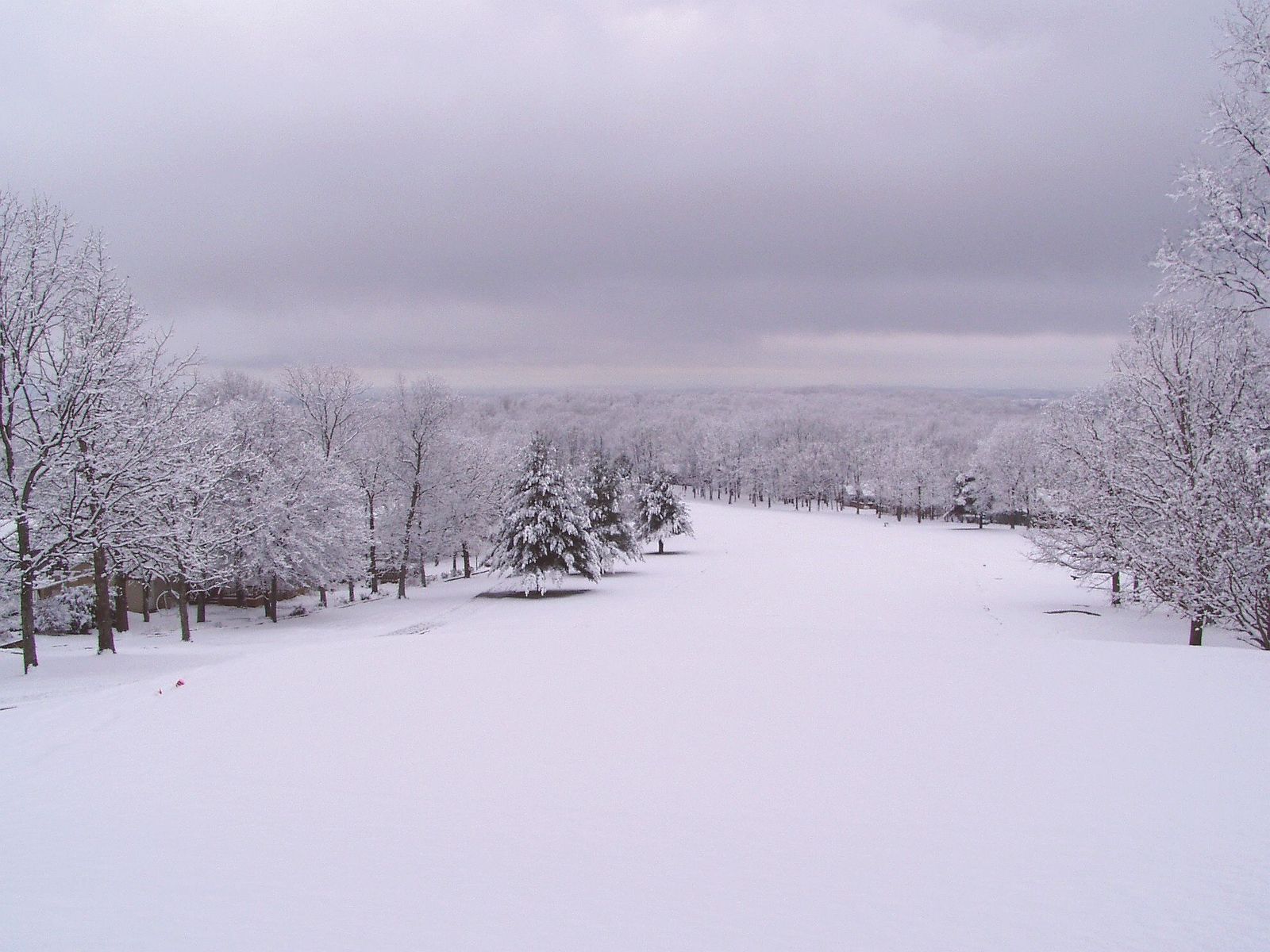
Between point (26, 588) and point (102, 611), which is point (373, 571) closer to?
point (102, 611)

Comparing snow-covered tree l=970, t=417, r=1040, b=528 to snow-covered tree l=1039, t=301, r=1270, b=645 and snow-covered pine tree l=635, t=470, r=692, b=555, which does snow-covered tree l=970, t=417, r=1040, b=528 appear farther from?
snow-covered tree l=1039, t=301, r=1270, b=645

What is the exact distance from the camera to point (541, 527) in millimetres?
28859

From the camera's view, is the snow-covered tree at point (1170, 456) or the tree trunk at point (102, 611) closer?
the snow-covered tree at point (1170, 456)

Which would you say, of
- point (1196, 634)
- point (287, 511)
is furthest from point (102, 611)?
point (1196, 634)

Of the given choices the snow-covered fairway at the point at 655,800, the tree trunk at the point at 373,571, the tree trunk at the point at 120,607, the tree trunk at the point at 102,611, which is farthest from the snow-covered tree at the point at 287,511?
the snow-covered fairway at the point at 655,800

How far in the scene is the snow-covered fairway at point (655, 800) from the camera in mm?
4988

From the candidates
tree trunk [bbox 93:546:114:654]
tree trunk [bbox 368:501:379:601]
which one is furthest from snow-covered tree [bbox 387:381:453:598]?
tree trunk [bbox 93:546:114:654]

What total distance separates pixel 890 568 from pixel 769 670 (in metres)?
29.2

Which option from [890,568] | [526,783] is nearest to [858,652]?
[526,783]

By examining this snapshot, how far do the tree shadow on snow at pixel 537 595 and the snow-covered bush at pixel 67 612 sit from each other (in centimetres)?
1353

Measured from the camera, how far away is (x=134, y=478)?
17.0 m

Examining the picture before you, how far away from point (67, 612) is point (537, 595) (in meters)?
16.0

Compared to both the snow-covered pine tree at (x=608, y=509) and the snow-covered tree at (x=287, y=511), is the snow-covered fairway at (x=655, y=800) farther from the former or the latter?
the snow-covered pine tree at (x=608, y=509)

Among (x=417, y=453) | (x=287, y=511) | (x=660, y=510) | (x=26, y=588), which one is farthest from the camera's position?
(x=660, y=510)
